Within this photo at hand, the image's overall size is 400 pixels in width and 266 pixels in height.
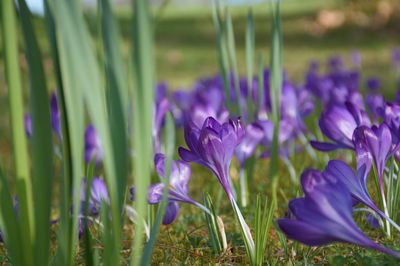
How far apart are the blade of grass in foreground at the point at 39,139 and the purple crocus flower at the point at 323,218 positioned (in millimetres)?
307

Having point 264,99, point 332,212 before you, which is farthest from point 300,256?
point 264,99

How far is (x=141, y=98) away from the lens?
0.54 m

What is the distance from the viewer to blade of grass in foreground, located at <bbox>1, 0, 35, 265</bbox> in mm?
578

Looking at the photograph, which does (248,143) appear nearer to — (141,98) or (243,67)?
(141,98)

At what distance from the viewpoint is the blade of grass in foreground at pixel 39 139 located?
1.88 feet

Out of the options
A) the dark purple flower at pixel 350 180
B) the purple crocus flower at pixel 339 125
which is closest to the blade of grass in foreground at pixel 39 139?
the dark purple flower at pixel 350 180

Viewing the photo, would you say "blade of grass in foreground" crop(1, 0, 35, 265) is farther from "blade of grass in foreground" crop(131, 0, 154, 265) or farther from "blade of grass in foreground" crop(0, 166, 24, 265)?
"blade of grass in foreground" crop(131, 0, 154, 265)

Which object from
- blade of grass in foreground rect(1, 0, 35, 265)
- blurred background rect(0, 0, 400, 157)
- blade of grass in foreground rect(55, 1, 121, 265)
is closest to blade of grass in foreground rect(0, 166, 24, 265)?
blade of grass in foreground rect(1, 0, 35, 265)

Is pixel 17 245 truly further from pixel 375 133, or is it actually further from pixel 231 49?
pixel 231 49

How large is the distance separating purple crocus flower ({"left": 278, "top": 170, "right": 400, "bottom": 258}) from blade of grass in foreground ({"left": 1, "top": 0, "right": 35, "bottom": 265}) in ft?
1.12

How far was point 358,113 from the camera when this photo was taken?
0.90 metres

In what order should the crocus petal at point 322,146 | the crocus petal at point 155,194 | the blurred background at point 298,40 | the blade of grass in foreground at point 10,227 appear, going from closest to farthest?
the blade of grass in foreground at point 10,227 → the crocus petal at point 155,194 → the crocus petal at point 322,146 → the blurred background at point 298,40

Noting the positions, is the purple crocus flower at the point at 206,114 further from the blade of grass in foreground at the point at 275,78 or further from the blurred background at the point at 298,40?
the blurred background at the point at 298,40

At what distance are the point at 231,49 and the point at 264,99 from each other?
20.8 inches
